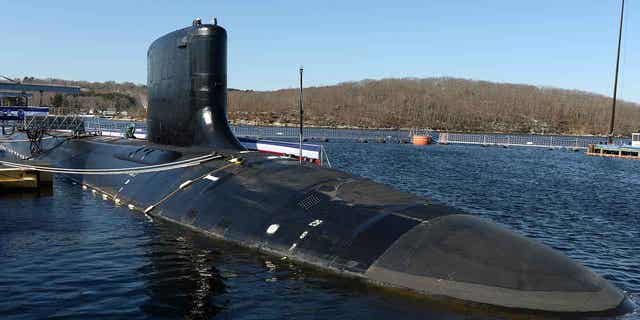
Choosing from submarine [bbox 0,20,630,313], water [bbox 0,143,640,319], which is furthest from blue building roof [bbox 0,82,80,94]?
submarine [bbox 0,20,630,313]

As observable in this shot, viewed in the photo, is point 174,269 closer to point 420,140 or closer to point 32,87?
point 32,87

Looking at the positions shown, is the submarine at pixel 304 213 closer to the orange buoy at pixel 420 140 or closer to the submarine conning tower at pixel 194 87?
the submarine conning tower at pixel 194 87

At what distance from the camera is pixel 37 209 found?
21422mm

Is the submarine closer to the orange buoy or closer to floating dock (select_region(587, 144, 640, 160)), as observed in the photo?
floating dock (select_region(587, 144, 640, 160))

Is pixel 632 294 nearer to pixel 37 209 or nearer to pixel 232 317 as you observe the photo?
pixel 232 317

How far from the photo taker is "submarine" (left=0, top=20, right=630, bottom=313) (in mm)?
10422

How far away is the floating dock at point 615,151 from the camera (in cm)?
7488

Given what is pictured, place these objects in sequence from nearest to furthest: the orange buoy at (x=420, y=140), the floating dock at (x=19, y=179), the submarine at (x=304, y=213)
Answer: the submarine at (x=304, y=213) → the floating dock at (x=19, y=179) → the orange buoy at (x=420, y=140)

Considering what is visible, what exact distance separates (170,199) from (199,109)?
549 cm

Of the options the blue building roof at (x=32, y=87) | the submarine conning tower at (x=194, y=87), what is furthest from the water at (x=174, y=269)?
the blue building roof at (x=32, y=87)

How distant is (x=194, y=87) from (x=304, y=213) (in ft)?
36.0

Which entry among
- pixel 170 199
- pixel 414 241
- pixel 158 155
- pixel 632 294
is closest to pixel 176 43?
pixel 158 155

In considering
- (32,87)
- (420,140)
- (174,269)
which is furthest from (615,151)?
(174,269)

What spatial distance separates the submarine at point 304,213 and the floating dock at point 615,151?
69.6 metres
